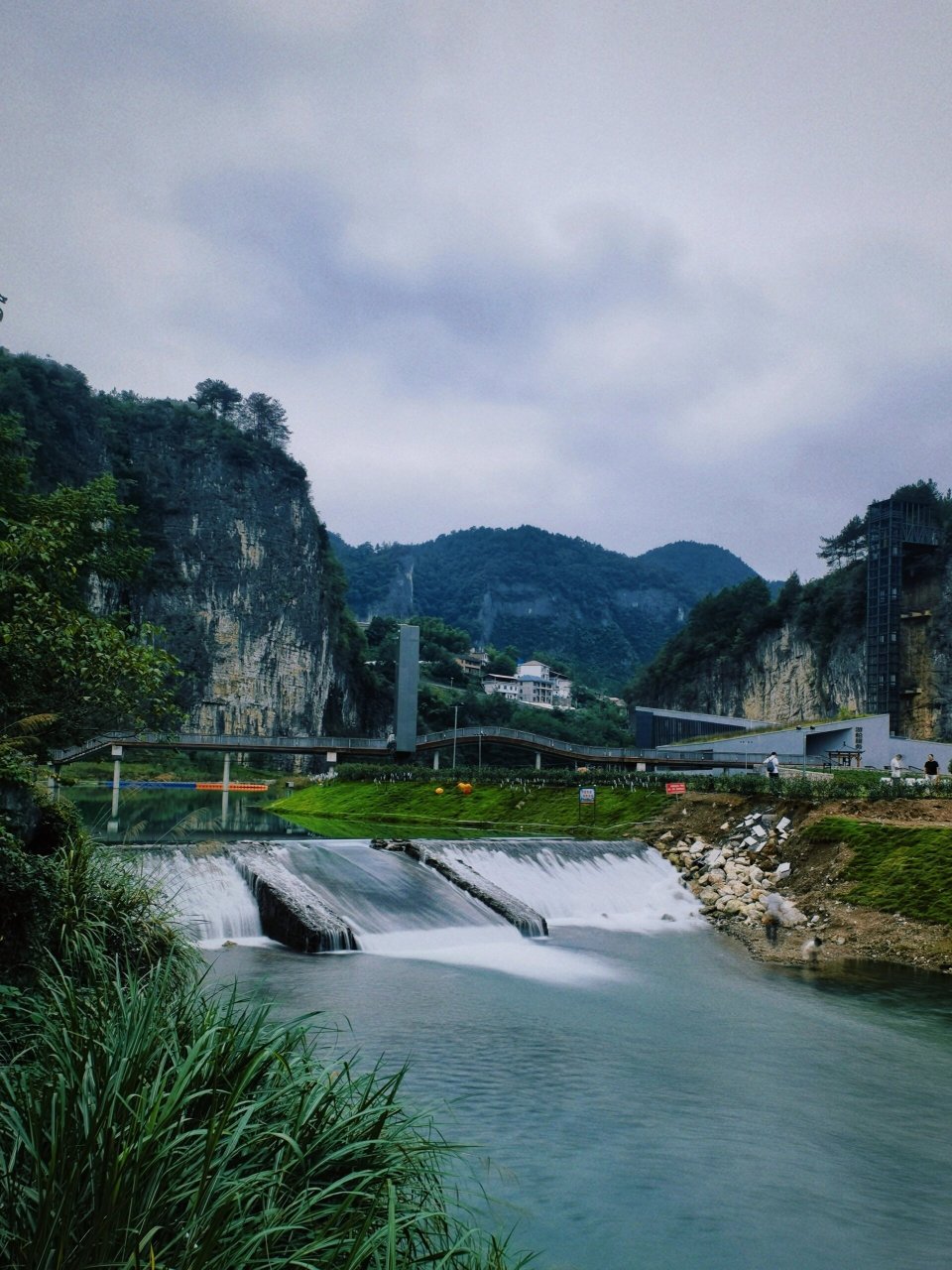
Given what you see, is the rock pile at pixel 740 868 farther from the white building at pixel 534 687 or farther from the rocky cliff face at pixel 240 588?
the white building at pixel 534 687

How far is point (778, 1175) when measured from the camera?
28.3ft

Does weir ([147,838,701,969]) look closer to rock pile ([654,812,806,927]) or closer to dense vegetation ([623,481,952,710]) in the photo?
rock pile ([654,812,806,927])

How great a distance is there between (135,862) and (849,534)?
336 ft

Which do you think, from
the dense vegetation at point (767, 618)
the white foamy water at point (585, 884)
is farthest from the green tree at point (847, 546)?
the white foamy water at point (585, 884)

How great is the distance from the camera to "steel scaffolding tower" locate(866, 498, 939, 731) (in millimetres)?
82438

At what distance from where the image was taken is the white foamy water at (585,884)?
2394cm

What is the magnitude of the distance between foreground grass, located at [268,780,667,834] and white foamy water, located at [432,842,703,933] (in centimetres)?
594

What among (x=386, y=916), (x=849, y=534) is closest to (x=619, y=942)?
(x=386, y=916)

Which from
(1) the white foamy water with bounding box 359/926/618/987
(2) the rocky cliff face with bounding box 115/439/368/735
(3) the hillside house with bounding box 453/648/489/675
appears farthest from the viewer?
(3) the hillside house with bounding box 453/648/489/675

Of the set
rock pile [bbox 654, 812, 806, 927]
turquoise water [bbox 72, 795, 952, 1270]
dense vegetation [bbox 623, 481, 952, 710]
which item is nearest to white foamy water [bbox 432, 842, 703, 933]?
rock pile [bbox 654, 812, 806, 927]

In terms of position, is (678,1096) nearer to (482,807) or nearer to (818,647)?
(482,807)

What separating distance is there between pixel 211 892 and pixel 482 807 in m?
23.8

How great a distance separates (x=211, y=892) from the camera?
19938mm

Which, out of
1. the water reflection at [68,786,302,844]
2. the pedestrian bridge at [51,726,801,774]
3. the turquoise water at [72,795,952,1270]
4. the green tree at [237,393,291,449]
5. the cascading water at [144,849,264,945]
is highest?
the green tree at [237,393,291,449]
